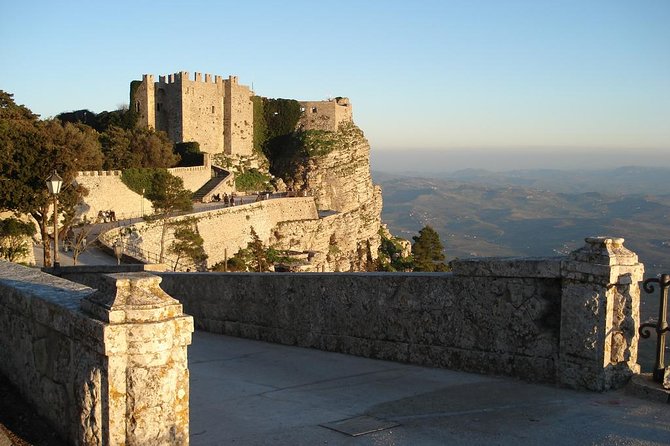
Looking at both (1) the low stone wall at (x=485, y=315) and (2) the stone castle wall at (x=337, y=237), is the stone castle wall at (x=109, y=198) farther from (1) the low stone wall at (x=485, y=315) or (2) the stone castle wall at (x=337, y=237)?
(1) the low stone wall at (x=485, y=315)

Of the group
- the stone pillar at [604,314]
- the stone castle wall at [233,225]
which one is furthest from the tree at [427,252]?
the stone pillar at [604,314]

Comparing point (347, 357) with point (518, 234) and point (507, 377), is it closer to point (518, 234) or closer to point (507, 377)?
point (507, 377)

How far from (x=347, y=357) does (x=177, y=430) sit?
178 inches

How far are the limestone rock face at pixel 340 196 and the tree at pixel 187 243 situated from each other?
A: 16.1m

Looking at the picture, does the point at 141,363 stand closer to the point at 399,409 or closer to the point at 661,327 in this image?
the point at 399,409

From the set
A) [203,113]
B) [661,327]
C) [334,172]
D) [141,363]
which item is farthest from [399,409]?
[334,172]

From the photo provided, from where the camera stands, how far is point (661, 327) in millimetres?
6062

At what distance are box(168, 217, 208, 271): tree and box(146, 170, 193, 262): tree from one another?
62 centimetres

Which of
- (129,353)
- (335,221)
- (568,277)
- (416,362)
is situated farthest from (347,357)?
(335,221)

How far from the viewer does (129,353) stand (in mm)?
4086

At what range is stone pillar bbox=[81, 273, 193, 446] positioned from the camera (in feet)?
13.3

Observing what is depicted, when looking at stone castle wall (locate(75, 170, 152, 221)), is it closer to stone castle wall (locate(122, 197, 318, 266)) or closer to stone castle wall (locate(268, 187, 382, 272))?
stone castle wall (locate(122, 197, 318, 266))

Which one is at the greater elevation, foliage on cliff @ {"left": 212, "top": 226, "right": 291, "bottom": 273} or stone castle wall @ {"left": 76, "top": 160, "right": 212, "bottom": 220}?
stone castle wall @ {"left": 76, "top": 160, "right": 212, "bottom": 220}

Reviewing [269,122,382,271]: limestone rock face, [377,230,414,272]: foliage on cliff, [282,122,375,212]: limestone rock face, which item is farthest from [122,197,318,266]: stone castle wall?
→ [377,230,414,272]: foliage on cliff
